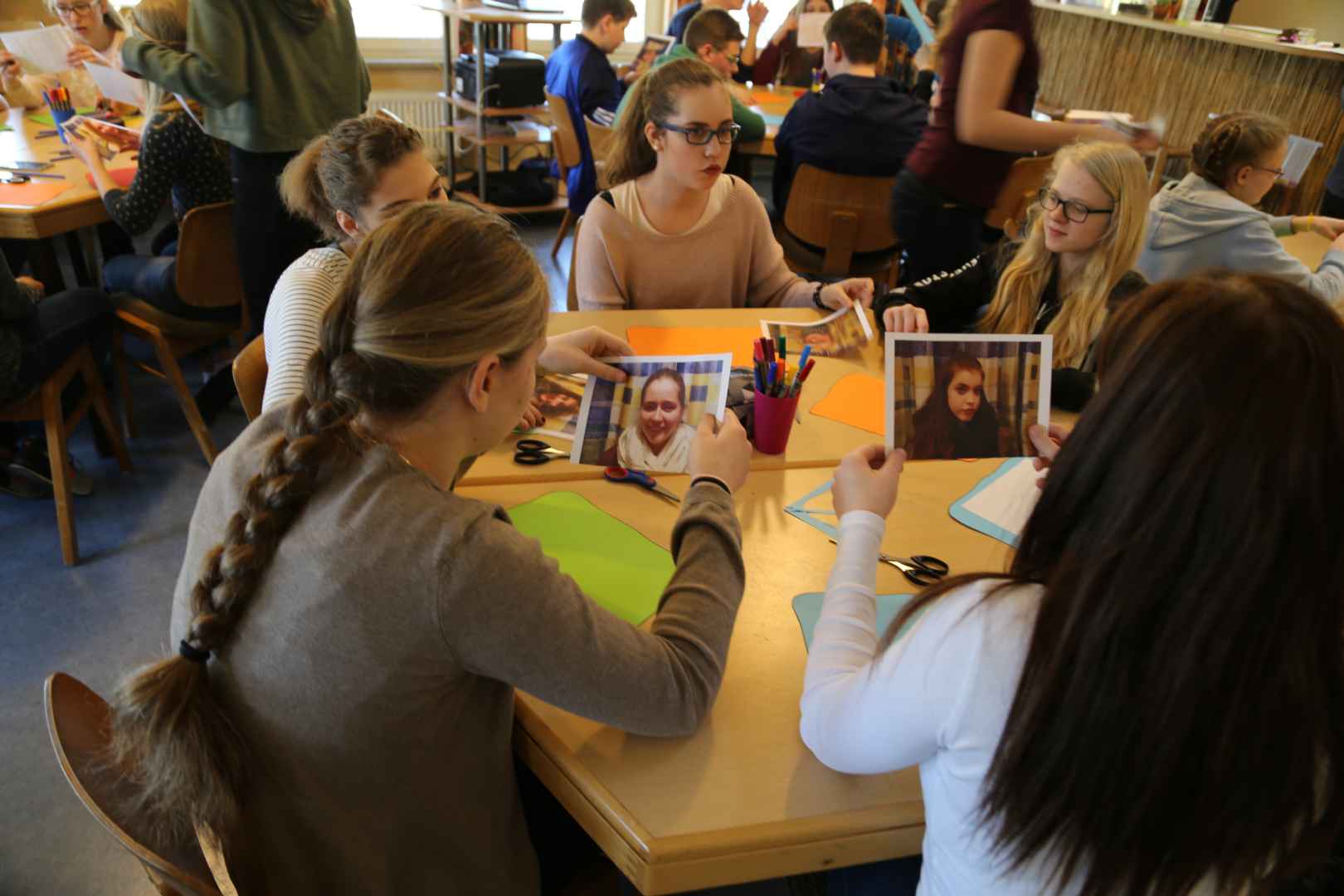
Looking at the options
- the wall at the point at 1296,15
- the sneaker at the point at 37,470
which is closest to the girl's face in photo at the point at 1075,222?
the sneaker at the point at 37,470

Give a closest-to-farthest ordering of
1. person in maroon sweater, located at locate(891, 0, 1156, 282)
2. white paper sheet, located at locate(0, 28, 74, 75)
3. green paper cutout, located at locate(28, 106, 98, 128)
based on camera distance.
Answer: person in maroon sweater, located at locate(891, 0, 1156, 282), white paper sheet, located at locate(0, 28, 74, 75), green paper cutout, located at locate(28, 106, 98, 128)

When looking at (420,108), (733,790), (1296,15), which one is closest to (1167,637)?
(733,790)

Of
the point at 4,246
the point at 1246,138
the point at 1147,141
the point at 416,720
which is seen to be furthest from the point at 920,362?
the point at 4,246

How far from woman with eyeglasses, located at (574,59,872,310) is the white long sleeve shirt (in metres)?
1.23

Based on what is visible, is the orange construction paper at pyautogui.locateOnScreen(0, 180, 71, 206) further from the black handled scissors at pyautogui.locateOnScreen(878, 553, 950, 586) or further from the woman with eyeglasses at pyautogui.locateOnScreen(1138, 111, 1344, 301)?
the woman with eyeglasses at pyautogui.locateOnScreen(1138, 111, 1344, 301)

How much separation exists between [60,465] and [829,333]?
187cm

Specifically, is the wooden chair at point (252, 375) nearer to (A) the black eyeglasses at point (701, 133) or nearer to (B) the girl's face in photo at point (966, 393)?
(A) the black eyeglasses at point (701, 133)

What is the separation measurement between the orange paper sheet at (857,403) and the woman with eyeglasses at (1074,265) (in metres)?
0.12

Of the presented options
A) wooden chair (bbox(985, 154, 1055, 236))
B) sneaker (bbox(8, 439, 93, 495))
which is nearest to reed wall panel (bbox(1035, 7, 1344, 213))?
wooden chair (bbox(985, 154, 1055, 236))

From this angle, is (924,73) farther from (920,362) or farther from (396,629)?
(396,629)

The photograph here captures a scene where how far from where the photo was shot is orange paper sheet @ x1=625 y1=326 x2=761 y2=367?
1720mm

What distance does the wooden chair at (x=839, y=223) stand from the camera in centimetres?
295

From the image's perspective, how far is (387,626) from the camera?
755mm

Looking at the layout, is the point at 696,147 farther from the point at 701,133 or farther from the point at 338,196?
the point at 338,196
